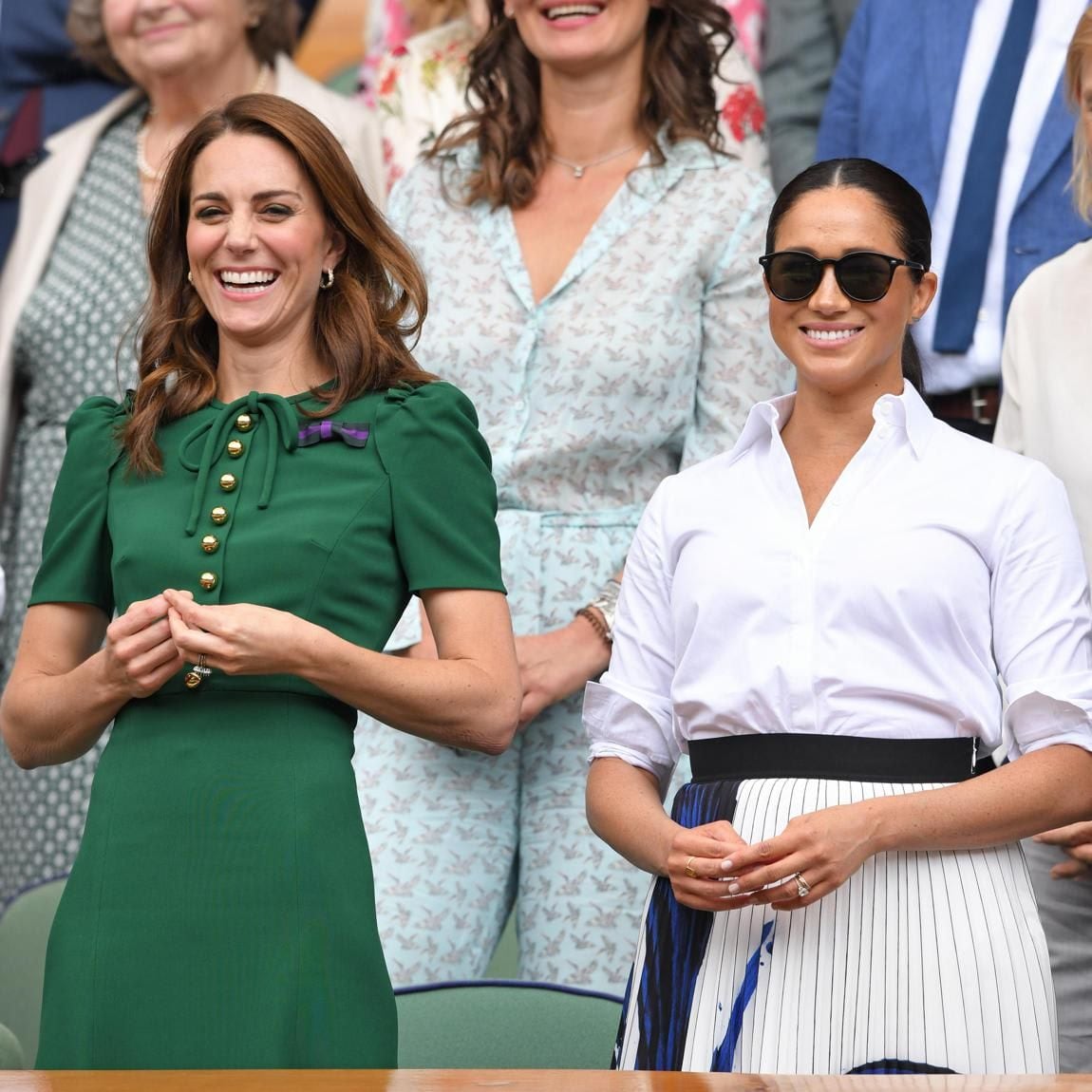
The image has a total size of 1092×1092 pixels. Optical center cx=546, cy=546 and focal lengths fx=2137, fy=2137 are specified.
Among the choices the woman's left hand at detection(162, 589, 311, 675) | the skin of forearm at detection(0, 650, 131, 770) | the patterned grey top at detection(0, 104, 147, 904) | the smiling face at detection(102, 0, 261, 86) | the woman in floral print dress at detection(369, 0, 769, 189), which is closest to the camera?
the woman's left hand at detection(162, 589, 311, 675)

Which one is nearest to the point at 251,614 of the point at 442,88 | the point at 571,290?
the point at 571,290

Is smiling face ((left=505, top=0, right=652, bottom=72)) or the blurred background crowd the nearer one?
the blurred background crowd

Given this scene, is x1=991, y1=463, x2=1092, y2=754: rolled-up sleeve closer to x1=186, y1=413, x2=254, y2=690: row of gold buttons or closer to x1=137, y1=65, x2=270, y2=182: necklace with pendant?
x1=186, y1=413, x2=254, y2=690: row of gold buttons

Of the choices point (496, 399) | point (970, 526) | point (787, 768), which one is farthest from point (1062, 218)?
point (787, 768)

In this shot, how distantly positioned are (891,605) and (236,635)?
786 millimetres

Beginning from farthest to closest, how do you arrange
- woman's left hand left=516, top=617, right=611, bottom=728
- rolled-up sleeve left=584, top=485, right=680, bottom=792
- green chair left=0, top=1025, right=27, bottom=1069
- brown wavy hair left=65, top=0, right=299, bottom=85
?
brown wavy hair left=65, top=0, right=299, bottom=85, woman's left hand left=516, top=617, right=611, bottom=728, rolled-up sleeve left=584, top=485, right=680, bottom=792, green chair left=0, top=1025, right=27, bottom=1069

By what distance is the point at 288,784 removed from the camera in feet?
8.14

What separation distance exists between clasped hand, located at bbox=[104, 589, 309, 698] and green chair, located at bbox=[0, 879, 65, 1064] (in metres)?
1.08

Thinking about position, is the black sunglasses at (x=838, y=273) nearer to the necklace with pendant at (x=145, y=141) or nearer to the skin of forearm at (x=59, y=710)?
the skin of forearm at (x=59, y=710)

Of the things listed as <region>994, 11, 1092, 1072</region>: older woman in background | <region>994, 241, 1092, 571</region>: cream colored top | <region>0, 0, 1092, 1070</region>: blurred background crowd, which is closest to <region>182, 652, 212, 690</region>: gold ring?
<region>0, 0, 1092, 1070</region>: blurred background crowd

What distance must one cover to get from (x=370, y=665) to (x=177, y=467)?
1.37 feet

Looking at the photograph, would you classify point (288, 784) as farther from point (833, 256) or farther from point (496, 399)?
point (496, 399)

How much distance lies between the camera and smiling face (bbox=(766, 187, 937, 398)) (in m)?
2.74

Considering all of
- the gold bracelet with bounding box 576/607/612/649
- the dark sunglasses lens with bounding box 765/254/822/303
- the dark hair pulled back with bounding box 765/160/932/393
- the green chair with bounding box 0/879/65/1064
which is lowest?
the green chair with bounding box 0/879/65/1064
